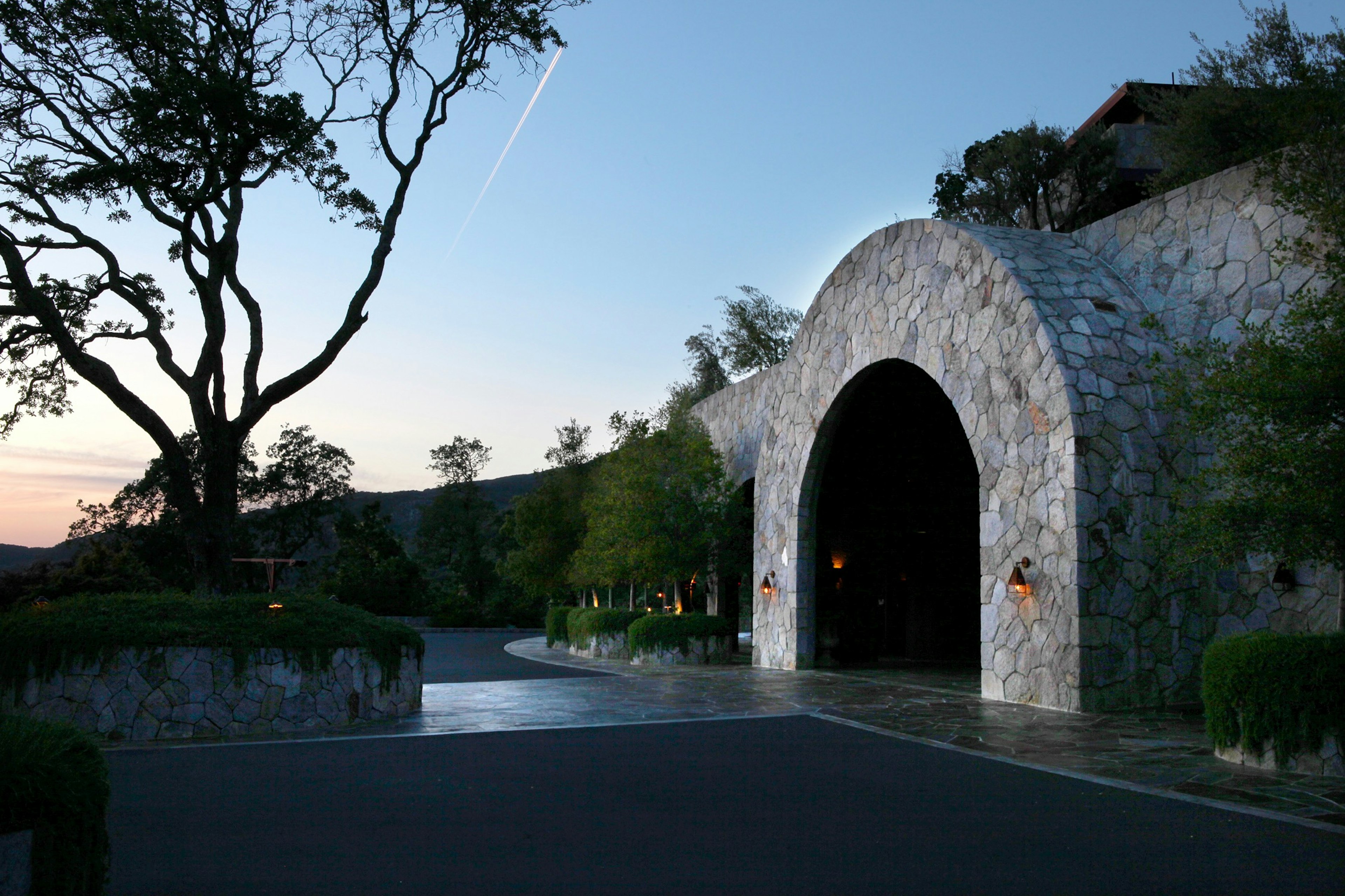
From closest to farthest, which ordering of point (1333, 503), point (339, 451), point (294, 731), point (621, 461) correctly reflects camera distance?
point (1333, 503) < point (294, 731) < point (621, 461) < point (339, 451)

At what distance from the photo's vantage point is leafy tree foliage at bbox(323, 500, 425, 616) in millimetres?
50906

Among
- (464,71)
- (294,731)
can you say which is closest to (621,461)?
(464,71)

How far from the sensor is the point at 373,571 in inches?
2051

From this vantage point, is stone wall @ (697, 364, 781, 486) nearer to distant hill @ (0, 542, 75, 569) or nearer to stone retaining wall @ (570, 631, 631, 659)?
stone retaining wall @ (570, 631, 631, 659)

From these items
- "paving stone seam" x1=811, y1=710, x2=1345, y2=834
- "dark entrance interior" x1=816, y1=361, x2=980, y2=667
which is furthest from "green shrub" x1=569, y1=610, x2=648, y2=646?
"paving stone seam" x1=811, y1=710, x2=1345, y2=834

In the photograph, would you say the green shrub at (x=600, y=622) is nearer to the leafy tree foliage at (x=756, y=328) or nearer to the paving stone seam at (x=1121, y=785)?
the paving stone seam at (x=1121, y=785)

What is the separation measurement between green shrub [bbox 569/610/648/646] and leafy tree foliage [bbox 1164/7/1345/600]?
15.4 metres

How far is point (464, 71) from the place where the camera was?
15.8 m

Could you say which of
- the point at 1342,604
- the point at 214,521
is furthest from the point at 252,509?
the point at 1342,604

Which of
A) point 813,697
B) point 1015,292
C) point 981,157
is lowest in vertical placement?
point 813,697

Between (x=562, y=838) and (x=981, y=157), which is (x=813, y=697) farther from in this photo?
(x=981, y=157)

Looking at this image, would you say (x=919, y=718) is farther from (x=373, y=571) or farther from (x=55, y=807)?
(x=373, y=571)

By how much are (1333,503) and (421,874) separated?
716 cm

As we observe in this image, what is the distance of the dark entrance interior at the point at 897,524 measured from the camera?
19016mm
